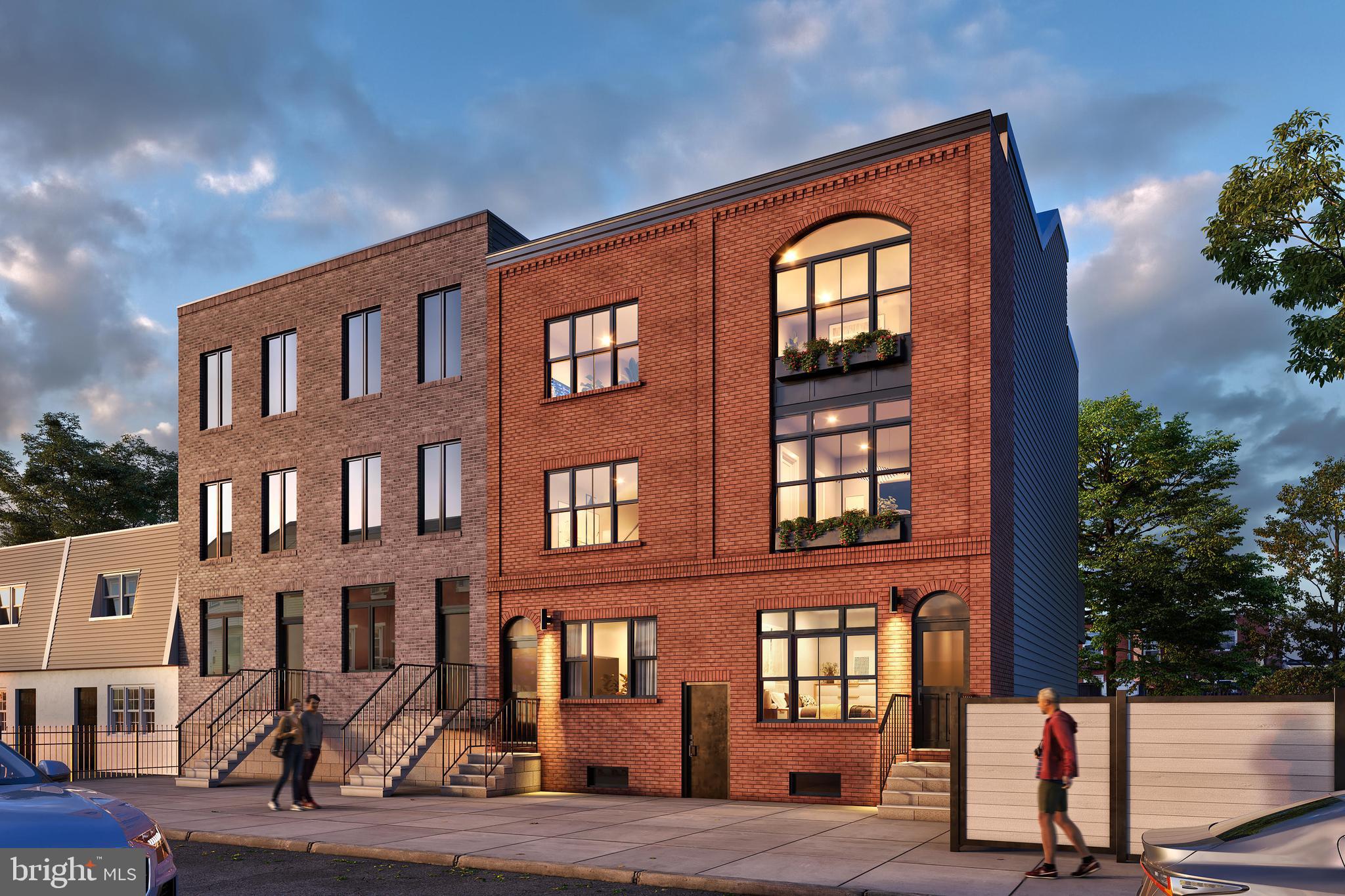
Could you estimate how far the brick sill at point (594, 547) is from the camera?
2158cm

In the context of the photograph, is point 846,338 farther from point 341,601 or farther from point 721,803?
point 341,601

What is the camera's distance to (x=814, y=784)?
62.4 ft

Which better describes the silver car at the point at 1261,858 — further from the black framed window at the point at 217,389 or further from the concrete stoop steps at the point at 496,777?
the black framed window at the point at 217,389

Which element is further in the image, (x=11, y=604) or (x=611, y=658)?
(x=11, y=604)

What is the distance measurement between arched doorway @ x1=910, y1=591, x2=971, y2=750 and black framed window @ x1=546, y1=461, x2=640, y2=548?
598 cm

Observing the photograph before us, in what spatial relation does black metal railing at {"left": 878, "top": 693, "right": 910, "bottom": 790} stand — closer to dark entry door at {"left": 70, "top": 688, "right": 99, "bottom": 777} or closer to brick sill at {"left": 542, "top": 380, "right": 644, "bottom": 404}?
brick sill at {"left": 542, "top": 380, "right": 644, "bottom": 404}

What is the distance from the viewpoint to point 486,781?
67.2ft

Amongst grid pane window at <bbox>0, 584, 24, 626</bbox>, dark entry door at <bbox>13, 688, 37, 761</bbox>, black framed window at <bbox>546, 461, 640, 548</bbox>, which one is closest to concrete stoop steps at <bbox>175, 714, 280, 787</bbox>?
black framed window at <bbox>546, 461, 640, 548</bbox>

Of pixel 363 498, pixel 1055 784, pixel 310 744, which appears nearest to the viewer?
pixel 1055 784

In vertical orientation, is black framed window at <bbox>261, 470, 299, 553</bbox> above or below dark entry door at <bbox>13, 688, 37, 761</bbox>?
above

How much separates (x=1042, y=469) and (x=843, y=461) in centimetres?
699

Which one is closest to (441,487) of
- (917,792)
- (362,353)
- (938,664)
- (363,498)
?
(363,498)

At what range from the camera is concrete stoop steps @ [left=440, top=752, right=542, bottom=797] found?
20516 millimetres

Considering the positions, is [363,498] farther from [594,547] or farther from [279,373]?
[594,547]
